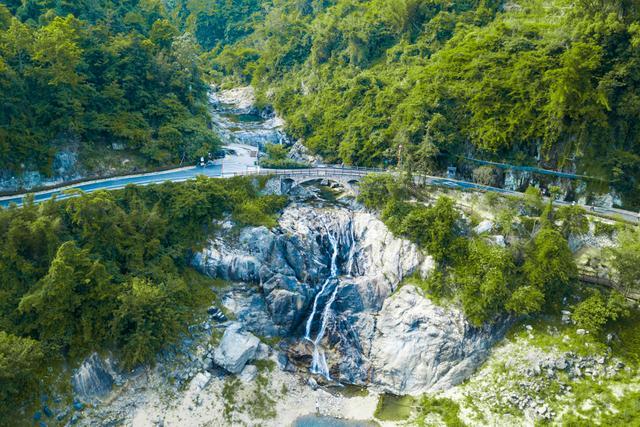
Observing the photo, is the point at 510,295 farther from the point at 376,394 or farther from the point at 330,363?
the point at 330,363

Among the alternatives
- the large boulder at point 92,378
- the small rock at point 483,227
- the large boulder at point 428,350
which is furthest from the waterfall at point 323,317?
the large boulder at point 92,378

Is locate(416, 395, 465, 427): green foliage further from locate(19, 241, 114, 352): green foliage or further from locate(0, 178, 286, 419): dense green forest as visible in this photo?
locate(19, 241, 114, 352): green foliage

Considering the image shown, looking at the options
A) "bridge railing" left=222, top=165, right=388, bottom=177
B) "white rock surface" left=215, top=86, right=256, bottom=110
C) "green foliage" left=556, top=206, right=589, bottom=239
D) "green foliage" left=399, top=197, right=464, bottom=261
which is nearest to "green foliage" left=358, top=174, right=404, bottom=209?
"green foliage" left=399, top=197, right=464, bottom=261

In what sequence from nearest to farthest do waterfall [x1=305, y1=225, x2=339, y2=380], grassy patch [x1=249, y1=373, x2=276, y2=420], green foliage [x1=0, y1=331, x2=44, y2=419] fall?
green foliage [x1=0, y1=331, x2=44, y2=419] < grassy patch [x1=249, y1=373, x2=276, y2=420] < waterfall [x1=305, y1=225, x2=339, y2=380]

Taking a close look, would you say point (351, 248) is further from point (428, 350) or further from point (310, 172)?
point (428, 350)

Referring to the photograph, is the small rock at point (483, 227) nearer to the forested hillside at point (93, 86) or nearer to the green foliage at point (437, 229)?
the green foliage at point (437, 229)

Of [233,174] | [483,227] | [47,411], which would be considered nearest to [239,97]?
[233,174]
